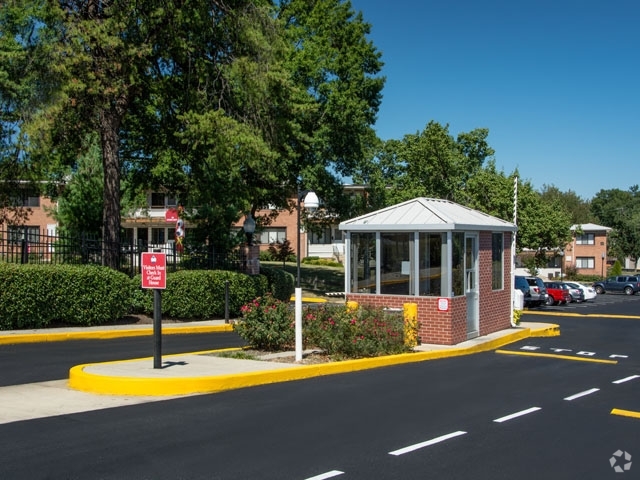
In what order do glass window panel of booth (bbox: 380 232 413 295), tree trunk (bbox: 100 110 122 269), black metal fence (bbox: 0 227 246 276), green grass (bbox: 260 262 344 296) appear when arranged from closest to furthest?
glass window panel of booth (bbox: 380 232 413 295) → black metal fence (bbox: 0 227 246 276) → tree trunk (bbox: 100 110 122 269) → green grass (bbox: 260 262 344 296)

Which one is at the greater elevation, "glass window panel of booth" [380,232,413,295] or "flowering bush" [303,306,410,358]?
"glass window panel of booth" [380,232,413,295]

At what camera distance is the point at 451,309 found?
16484mm

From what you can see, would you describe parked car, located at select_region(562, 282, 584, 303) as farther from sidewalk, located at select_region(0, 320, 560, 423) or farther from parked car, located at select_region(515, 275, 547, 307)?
sidewalk, located at select_region(0, 320, 560, 423)

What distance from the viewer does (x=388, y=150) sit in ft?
158

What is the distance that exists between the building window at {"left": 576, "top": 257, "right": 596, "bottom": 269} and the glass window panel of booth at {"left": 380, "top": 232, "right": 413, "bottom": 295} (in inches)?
2640

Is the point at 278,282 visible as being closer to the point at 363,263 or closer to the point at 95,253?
the point at 95,253

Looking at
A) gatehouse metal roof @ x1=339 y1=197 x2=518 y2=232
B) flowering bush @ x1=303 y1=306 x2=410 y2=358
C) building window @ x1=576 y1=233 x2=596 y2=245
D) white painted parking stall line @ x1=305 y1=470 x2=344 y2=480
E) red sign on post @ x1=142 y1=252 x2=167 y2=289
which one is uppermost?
building window @ x1=576 y1=233 x2=596 y2=245

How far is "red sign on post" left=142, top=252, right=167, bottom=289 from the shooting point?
38.4 feet

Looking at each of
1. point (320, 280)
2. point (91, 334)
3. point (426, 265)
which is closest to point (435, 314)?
point (426, 265)

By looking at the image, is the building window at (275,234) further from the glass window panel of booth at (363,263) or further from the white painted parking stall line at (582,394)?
the white painted parking stall line at (582,394)

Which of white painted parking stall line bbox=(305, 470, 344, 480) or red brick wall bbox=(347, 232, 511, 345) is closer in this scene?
white painted parking stall line bbox=(305, 470, 344, 480)

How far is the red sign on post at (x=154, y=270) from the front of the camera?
11.7 metres

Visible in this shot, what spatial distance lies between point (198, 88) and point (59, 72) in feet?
14.7

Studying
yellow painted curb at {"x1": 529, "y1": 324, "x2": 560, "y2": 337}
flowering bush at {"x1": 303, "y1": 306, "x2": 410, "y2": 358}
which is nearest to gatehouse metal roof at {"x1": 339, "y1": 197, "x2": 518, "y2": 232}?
flowering bush at {"x1": 303, "y1": 306, "x2": 410, "y2": 358}
